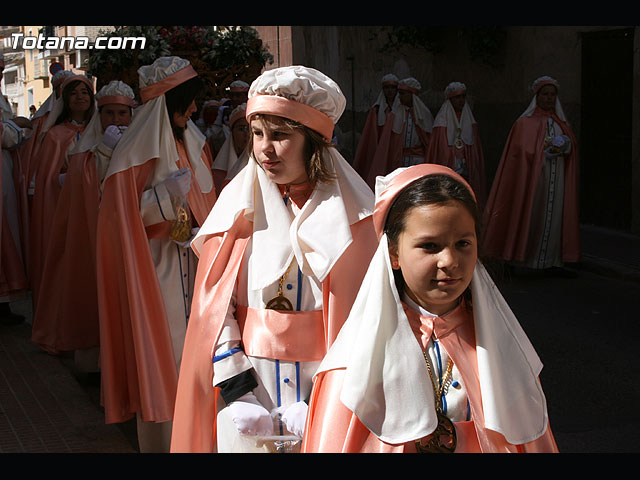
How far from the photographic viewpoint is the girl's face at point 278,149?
117 inches

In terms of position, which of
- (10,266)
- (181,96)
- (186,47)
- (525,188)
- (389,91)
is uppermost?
(186,47)

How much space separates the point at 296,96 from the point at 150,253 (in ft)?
6.67

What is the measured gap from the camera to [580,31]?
12508 mm

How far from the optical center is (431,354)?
2.33m

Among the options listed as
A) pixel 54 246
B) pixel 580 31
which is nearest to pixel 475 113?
pixel 580 31

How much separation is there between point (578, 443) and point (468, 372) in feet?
9.35

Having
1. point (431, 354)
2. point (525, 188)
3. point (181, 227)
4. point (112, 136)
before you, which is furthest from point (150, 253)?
point (525, 188)

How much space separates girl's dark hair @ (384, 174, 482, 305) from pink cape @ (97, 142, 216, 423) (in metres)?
2.55

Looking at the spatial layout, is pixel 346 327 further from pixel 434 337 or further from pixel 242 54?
pixel 242 54

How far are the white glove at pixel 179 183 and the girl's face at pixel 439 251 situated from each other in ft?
8.20

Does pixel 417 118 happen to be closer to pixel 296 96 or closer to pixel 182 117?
pixel 182 117

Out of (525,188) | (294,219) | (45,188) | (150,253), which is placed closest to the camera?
(294,219)

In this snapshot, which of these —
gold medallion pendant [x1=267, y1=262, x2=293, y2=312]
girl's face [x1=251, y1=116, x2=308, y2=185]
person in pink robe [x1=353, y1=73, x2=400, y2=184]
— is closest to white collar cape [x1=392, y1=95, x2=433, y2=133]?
person in pink robe [x1=353, y1=73, x2=400, y2=184]

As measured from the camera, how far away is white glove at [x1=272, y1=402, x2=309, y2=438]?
274 cm
